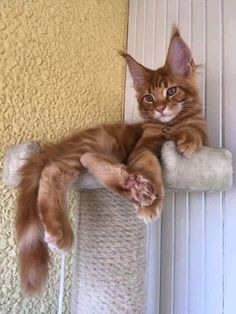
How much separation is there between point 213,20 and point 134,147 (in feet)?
2.04

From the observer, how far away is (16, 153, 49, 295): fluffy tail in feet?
2.26

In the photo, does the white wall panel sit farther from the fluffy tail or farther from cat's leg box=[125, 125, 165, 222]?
the fluffy tail

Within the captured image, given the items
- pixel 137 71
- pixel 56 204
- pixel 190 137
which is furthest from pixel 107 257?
pixel 137 71

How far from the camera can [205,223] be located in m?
1.15

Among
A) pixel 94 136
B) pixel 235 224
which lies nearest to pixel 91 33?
pixel 94 136

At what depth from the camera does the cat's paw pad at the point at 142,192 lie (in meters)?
0.67

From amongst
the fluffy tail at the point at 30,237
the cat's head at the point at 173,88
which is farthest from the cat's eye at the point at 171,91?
the fluffy tail at the point at 30,237

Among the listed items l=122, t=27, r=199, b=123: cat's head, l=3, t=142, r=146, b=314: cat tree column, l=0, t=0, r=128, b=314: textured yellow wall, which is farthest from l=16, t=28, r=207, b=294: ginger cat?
l=0, t=0, r=128, b=314: textured yellow wall

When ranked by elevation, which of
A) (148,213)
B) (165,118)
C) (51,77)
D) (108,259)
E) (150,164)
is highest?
(51,77)

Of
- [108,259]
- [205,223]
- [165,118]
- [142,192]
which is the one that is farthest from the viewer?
[205,223]

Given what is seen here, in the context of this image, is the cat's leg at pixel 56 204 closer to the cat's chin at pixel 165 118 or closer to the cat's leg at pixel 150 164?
the cat's leg at pixel 150 164

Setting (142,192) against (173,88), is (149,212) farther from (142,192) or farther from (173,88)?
(173,88)

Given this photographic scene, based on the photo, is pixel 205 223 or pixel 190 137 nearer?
pixel 190 137

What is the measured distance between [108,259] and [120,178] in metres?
0.32
